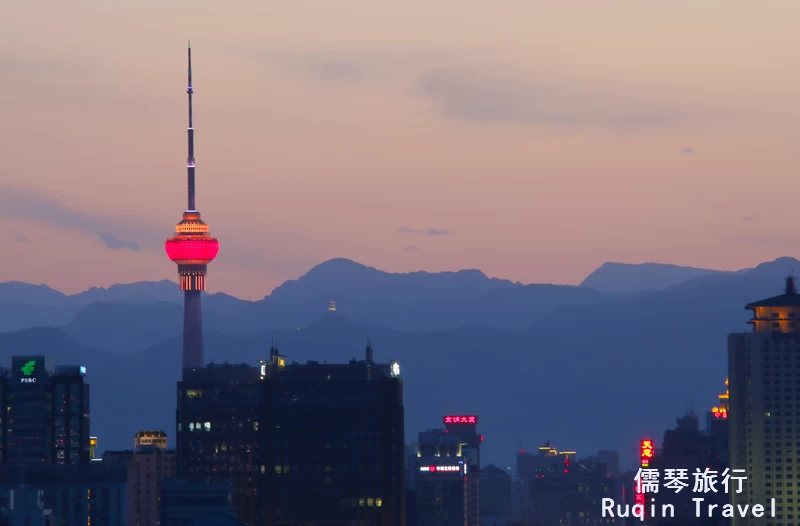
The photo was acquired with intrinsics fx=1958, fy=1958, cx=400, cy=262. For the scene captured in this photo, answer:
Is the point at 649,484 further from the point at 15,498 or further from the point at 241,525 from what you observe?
the point at 15,498

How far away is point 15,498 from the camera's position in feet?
634

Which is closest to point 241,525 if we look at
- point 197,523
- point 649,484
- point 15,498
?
point 197,523

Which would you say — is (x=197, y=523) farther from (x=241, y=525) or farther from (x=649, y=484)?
(x=649, y=484)

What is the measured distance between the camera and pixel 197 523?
643 feet

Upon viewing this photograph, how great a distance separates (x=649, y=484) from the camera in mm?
→ 143750

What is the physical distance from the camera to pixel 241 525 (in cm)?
19250

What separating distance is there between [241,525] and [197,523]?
19.2ft

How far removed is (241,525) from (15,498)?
2250 cm

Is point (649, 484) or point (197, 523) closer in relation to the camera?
point (649, 484)

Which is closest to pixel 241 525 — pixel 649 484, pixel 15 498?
pixel 15 498

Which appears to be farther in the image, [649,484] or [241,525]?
[241,525]

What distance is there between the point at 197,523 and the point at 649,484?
65.7 m

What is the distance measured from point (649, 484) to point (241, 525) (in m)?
60.1
